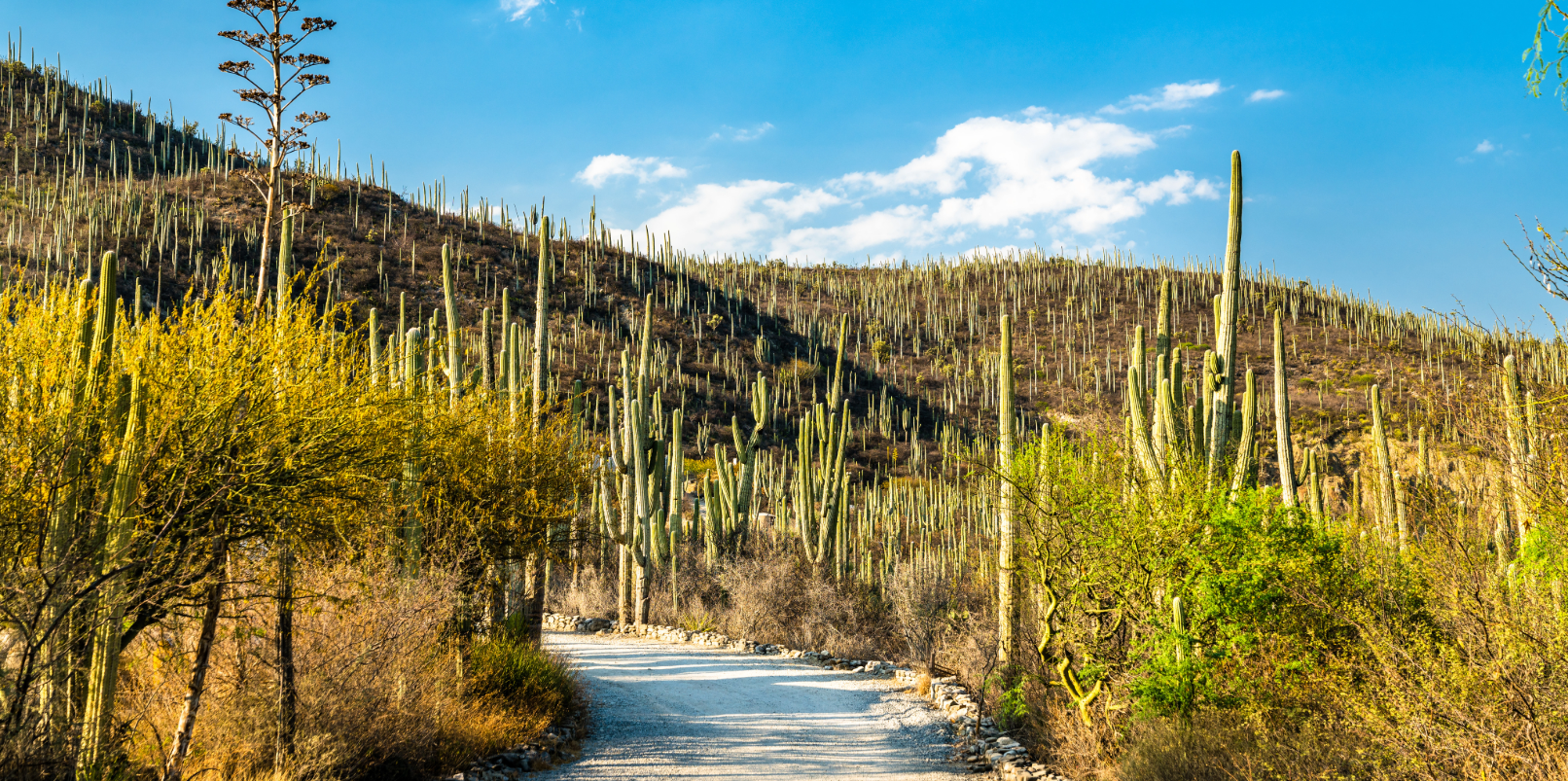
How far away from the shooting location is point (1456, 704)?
5.12 metres

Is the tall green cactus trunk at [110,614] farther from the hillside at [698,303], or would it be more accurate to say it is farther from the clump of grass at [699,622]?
the hillside at [698,303]

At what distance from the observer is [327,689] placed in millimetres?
6715

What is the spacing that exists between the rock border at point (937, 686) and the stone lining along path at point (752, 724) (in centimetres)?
19

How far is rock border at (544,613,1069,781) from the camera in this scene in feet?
26.8

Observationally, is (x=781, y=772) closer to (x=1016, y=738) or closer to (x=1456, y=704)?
(x=1016, y=738)

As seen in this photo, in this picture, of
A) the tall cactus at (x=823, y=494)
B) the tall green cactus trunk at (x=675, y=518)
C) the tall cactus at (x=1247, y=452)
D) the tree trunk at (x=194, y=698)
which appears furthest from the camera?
the tall green cactus trunk at (x=675, y=518)

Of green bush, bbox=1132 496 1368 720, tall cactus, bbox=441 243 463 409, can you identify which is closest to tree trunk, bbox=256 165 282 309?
tall cactus, bbox=441 243 463 409

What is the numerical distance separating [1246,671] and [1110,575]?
3.90 ft

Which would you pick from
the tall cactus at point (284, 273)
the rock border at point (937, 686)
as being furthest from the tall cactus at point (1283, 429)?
the tall cactus at point (284, 273)

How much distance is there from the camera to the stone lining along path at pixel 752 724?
326 inches

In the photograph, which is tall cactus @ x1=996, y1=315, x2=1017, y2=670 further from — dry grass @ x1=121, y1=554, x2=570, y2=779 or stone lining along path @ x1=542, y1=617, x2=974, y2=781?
dry grass @ x1=121, y1=554, x2=570, y2=779

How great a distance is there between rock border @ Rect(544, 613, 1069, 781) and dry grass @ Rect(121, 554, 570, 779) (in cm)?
487

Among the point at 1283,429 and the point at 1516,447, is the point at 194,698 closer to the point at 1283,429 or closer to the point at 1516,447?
the point at 1516,447

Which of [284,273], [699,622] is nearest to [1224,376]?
[284,273]
